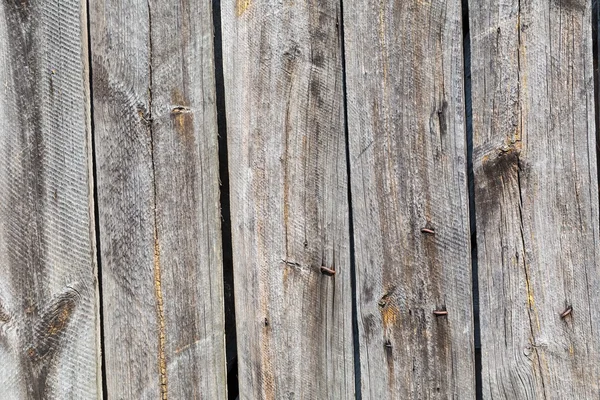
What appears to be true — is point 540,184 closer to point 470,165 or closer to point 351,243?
point 470,165

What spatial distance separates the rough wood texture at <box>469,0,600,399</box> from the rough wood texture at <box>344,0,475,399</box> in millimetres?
71

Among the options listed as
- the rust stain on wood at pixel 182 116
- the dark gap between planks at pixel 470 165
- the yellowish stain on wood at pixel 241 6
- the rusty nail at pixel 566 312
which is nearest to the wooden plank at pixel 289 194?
the yellowish stain on wood at pixel 241 6

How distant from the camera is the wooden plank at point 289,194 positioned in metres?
1.62

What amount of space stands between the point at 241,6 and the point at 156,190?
0.53 metres

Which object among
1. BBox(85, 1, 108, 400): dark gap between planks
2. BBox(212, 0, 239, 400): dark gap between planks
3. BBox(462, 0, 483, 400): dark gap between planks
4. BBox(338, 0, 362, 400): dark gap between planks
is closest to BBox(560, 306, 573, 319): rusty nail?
BBox(462, 0, 483, 400): dark gap between planks

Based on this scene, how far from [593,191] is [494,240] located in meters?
0.27

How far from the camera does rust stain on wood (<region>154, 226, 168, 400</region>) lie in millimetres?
1641

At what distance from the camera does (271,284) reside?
166cm

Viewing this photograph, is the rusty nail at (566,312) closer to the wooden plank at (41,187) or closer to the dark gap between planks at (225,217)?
the dark gap between planks at (225,217)

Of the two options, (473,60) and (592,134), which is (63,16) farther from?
(592,134)

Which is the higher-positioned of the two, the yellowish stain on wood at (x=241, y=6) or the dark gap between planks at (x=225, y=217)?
the yellowish stain on wood at (x=241, y=6)

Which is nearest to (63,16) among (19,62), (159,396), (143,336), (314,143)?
(19,62)

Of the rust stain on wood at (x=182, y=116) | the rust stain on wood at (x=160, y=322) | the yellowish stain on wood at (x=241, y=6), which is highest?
the yellowish stain on wood at (x=241, y=6)

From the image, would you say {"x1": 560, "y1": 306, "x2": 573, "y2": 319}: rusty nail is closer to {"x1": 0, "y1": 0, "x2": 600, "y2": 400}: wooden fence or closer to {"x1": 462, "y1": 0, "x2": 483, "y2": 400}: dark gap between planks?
{"x1": 0, "y1": 0, "x2": 600, "y2": 400}: wooden fence
